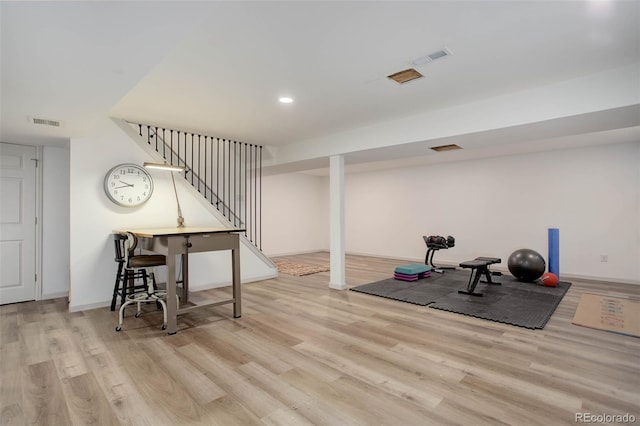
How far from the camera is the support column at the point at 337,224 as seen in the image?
5.16m

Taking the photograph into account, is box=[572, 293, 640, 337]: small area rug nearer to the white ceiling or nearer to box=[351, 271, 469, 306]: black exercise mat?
box=[351, 271, 469, 306]: black exercise mat

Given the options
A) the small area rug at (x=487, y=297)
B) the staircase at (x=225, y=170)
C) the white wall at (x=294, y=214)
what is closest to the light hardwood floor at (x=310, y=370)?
the small area rug at (x=487, y=297)

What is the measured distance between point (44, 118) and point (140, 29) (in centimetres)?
235

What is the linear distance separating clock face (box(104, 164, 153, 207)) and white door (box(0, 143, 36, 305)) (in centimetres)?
124

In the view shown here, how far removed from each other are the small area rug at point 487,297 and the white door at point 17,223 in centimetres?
465

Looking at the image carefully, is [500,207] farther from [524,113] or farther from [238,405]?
[238,405]

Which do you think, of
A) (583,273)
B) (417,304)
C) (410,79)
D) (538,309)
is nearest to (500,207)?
(583,273)

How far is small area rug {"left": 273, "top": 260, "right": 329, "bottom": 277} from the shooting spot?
257 inches

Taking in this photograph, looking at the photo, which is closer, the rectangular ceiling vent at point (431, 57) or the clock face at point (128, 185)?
the rectangular ceiling vent at point (431, 57)

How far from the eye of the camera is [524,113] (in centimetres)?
336

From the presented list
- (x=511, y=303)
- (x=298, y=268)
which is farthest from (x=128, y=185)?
(x=511, y=303)

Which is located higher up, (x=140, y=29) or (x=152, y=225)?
(x=140, y=29)

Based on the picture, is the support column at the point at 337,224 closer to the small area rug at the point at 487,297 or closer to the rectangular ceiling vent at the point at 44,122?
the small area rug at the point at 487,297

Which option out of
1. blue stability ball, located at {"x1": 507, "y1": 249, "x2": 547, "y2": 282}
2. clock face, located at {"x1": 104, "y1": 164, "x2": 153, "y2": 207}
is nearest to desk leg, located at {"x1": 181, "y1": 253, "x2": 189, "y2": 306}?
clock face, located at {"x1": 104, "y1": 164, "x2": 153, "y2": 207}
